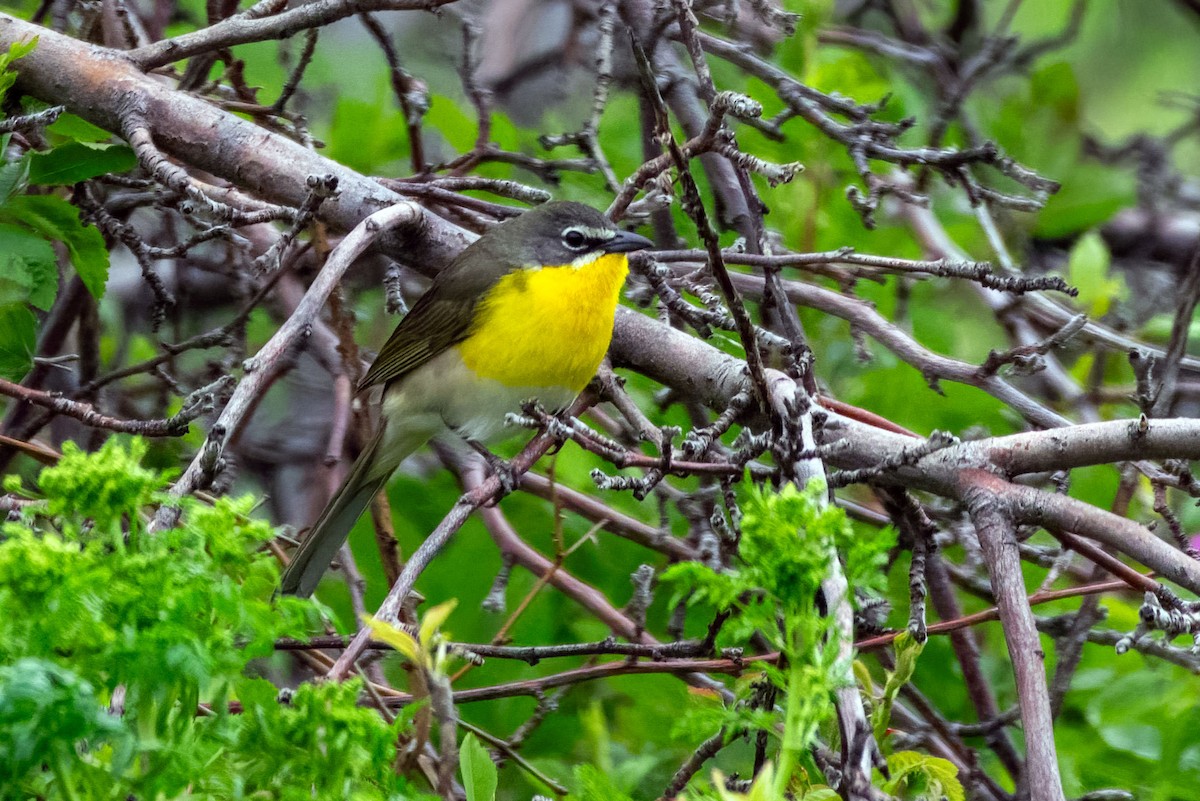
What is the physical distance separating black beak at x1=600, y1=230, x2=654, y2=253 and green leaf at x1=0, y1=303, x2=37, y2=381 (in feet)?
4.55

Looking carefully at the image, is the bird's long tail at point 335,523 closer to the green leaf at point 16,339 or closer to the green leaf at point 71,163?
the green leaf at point 16,339

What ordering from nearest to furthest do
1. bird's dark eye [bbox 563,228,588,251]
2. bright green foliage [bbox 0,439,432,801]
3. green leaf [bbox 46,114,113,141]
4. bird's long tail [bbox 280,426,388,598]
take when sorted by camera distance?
bright green foliage [bbox 0,439,432,801]
green leaf [bbox 46,114,113,141]
bird's long tail [bbox 280,426,388,598]
bird's dark eye [bbox 563,228,588,251]

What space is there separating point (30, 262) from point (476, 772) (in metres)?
1.75

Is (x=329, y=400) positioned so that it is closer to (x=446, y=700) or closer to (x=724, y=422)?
(x=724, y=422)

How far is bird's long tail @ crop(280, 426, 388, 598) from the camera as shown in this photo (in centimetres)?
302

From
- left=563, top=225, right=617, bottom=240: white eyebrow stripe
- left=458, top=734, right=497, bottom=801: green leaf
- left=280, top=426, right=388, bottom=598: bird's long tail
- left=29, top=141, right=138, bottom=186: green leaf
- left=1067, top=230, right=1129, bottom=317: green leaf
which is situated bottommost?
left=280, top=426, right=388, bottom=598: bird's long tail

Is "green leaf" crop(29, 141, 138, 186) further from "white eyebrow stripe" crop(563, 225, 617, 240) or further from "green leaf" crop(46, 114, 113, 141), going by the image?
"white eyebrow stripe" crop(563, 225, 617, 240)

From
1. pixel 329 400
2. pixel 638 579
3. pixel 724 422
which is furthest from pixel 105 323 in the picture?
pixel 724 422

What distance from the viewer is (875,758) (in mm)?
1432

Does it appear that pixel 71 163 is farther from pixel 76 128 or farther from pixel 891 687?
pixel 891 687

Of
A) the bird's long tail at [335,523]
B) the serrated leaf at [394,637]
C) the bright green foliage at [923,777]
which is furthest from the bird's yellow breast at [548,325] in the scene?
the serrated leaf at [394,637]

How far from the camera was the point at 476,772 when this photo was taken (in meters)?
1.45

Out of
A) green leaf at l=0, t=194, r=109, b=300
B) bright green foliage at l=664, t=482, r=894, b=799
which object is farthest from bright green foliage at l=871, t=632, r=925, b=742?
green leaf at l=0, t=194, r=109, b=300

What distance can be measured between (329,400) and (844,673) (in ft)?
13.9
